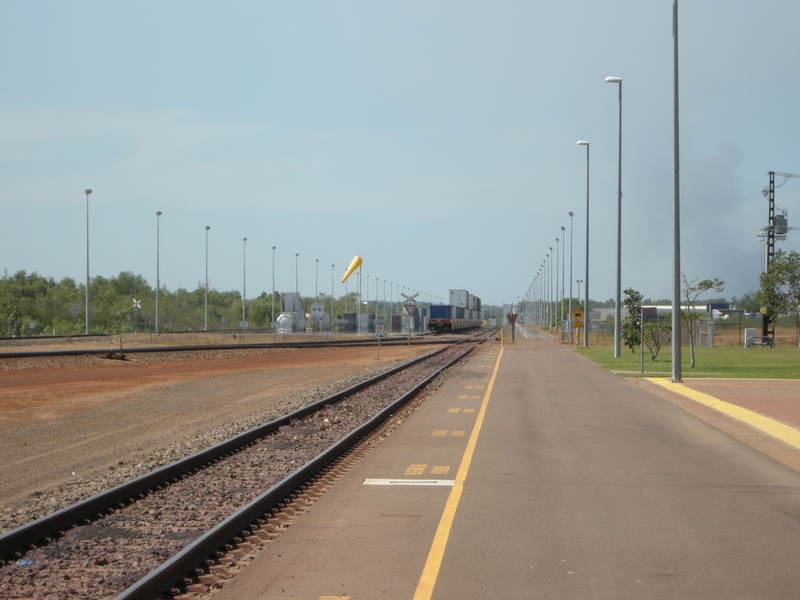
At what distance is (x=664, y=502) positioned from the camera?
9547 millimetres

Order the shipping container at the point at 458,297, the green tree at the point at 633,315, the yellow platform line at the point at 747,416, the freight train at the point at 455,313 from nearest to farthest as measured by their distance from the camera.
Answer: the yellow platform line at the point at 747,416 → the green tree at the point at 633,315 → the freight train at the point at 455,313 → the shipping container at the point at 458,297

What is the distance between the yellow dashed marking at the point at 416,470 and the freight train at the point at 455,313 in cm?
8385

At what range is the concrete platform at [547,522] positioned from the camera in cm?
659

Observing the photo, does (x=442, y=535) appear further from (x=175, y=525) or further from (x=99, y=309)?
(x=99, y=309)

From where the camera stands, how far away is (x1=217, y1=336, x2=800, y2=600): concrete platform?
21.6 feet

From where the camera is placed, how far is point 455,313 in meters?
102

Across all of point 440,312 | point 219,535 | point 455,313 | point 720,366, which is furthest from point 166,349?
point 455,313

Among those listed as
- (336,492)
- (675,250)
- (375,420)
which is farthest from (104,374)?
(336,492)

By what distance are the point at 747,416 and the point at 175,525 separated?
12.6 m

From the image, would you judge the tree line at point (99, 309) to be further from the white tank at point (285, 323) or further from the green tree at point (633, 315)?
the green tree at point (633, 315)

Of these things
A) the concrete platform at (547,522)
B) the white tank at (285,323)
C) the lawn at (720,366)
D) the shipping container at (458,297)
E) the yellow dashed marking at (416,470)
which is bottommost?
the yellow dashed marking at (416,470)

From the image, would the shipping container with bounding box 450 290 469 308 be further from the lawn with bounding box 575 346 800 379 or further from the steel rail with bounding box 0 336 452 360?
the lawn with bounding box 575 346 800 379

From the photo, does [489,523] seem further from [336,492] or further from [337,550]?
[336,492]

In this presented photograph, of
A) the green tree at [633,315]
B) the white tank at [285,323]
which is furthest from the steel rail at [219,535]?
the white tank at [285,323]
